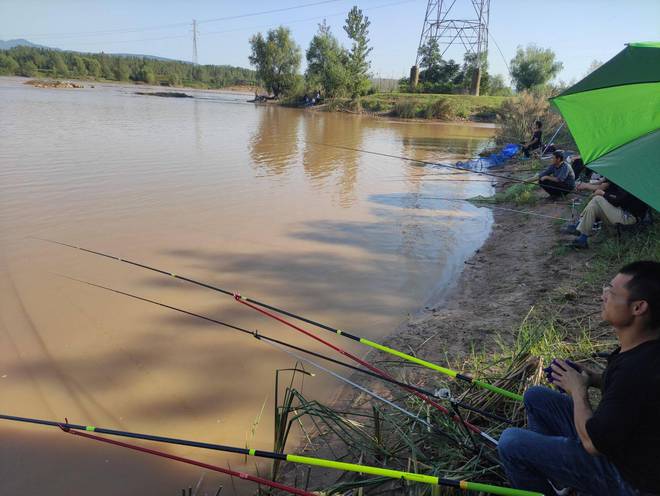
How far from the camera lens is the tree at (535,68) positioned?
40688mm

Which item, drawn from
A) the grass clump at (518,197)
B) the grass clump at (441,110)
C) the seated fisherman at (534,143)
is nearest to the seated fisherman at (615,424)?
the grass clump at (518,197)

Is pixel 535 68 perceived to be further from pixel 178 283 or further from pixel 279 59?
pixel 178 283

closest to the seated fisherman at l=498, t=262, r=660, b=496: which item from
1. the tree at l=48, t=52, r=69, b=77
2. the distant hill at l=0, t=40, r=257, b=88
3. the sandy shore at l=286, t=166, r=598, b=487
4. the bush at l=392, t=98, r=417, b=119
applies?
the sandy shore at l=286, t=166, r=598, b=487

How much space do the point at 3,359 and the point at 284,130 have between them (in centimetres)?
2152

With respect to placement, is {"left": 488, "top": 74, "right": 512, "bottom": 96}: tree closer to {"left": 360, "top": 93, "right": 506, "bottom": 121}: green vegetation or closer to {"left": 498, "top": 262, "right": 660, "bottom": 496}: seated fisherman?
A: {"left": 360, "top": 93, "right": 506, "bottom": 121}: green vegetation

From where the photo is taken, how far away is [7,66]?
8450cm

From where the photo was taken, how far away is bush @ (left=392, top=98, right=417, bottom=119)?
36078 mm

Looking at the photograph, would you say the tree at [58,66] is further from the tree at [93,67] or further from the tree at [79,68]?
the tree at [93,67]

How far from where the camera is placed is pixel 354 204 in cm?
939

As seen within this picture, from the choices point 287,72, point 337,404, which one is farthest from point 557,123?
point 287,72

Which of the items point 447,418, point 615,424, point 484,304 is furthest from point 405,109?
point 615,424

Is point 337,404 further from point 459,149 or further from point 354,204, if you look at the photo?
point 459,149

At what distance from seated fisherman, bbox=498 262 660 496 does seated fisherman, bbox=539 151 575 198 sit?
687cm

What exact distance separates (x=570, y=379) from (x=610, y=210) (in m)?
4.21
